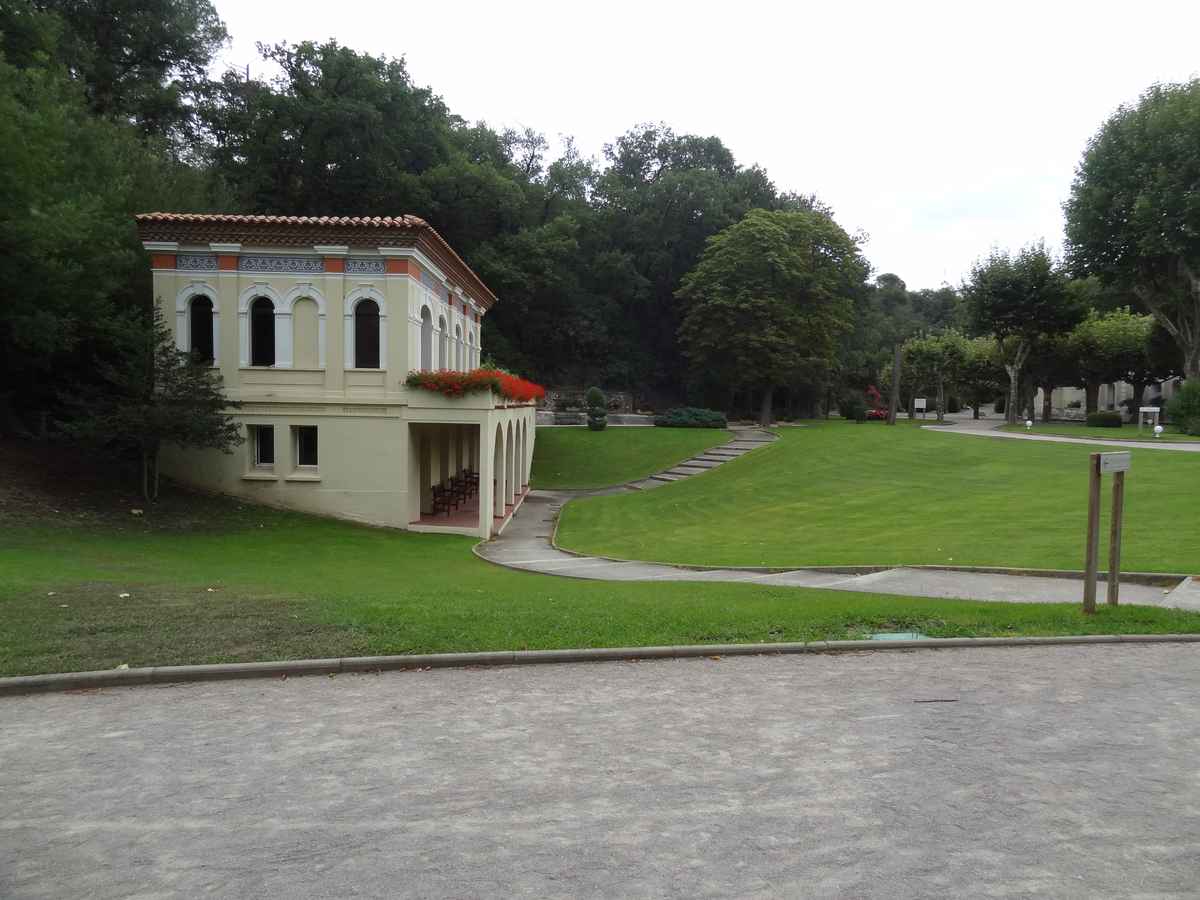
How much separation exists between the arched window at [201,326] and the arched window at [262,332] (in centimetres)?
108

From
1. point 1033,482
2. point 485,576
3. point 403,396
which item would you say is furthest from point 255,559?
point 1033,482

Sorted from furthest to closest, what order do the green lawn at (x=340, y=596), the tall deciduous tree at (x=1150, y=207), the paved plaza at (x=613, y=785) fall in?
the tall deciduous tree at (x=1150, y=207), the green lawn at (x=340, y=596), the paved plaza at (x=613, y=785)

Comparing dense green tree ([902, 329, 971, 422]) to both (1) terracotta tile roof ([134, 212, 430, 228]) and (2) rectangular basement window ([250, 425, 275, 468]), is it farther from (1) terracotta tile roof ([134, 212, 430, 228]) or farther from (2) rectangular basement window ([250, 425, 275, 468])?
(2) rectangular basement window ([250, 425, 275, 468])

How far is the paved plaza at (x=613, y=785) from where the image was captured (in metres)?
3.83

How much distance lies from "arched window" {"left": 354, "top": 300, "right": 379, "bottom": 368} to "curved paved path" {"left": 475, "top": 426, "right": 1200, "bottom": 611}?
5593mm

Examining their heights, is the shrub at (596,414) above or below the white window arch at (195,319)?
below

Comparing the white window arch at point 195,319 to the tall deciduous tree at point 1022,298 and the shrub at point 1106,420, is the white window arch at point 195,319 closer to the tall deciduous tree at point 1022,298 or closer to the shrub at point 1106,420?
the tall deciduous tree at point 1022,298

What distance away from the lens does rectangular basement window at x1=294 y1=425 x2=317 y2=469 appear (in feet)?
69.3

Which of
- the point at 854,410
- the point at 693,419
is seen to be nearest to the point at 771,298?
the point at 693,419

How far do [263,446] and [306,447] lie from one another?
1187mm

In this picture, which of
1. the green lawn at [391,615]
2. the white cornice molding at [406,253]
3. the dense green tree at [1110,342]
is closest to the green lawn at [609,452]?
the white cornice molding at [406,253]

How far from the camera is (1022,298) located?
131ft

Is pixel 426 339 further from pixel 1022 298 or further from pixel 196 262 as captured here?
pixel 1022 298

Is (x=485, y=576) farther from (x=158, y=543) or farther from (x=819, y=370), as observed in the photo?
(x=819, y=370)
